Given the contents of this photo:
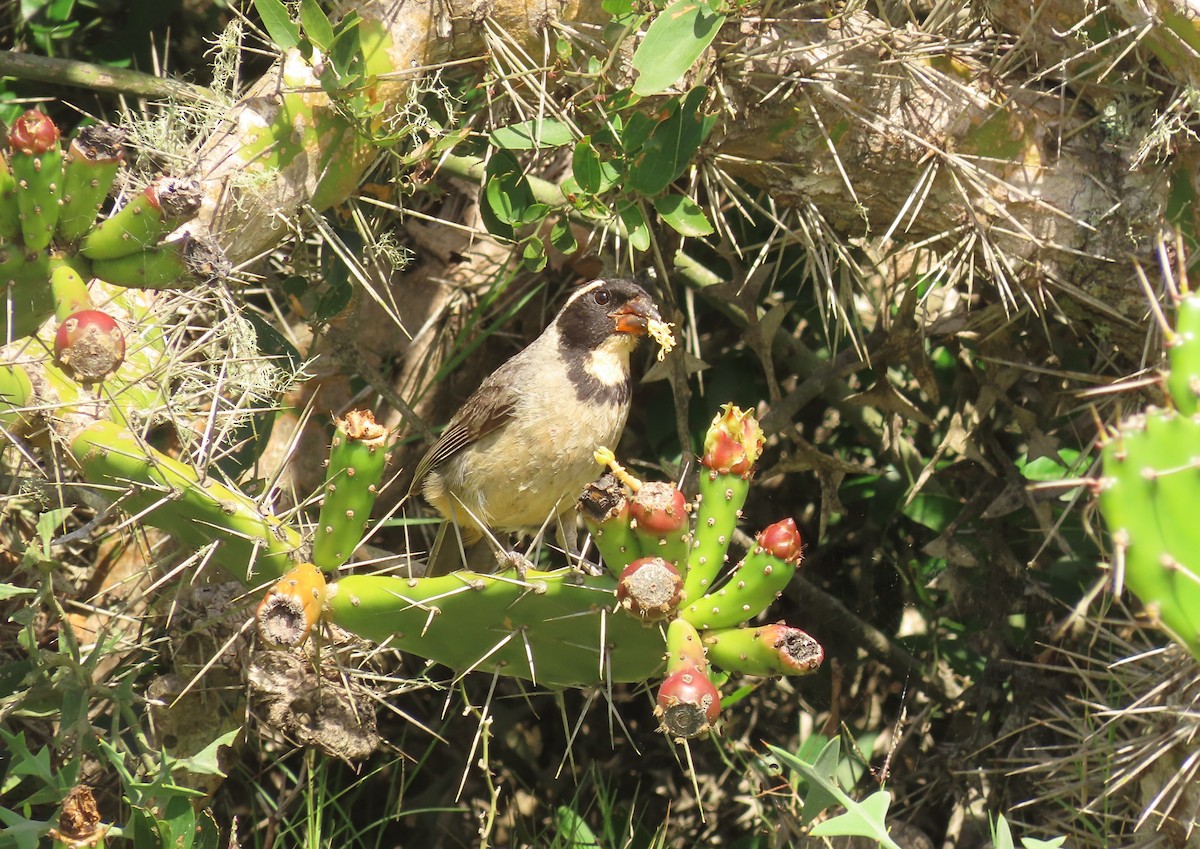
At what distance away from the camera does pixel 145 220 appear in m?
2.41

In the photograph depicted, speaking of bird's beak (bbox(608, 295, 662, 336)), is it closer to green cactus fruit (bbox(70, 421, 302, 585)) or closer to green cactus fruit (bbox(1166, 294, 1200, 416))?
green cactus fruit (bbox(70, 421, 302, 585))

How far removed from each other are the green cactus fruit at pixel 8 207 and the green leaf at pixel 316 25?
73 centimetres

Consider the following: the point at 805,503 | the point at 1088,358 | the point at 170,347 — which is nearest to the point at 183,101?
the point at 170,347

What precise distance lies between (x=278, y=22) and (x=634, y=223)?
0.98m

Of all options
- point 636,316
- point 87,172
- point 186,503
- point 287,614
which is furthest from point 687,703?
point 636,316

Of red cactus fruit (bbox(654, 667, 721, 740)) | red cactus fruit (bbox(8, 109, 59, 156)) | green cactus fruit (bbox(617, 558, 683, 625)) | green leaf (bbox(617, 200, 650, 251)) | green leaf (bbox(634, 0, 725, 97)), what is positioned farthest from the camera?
green leaf (bbox(617, 200, 650, 251))

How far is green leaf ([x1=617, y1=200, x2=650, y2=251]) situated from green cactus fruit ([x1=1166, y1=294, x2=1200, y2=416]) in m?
1.53

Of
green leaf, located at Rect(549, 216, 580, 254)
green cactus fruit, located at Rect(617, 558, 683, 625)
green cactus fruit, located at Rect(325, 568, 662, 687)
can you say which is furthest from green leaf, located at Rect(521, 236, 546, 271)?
green cactus fruit, located at Rect(617, 558, 683, 625)

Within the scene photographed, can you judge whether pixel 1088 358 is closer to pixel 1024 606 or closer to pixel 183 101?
pixel 1024 606

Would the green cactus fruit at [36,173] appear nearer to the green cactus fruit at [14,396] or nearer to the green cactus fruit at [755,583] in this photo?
the green cactus fruit at [14,396]

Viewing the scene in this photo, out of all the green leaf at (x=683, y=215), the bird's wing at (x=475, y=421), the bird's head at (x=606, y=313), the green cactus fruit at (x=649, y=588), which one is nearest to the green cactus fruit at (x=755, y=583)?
the green cactus fruit at (x=649, y=588)

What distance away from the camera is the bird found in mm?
3441

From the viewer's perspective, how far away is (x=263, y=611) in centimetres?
216

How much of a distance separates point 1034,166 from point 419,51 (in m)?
1.62
